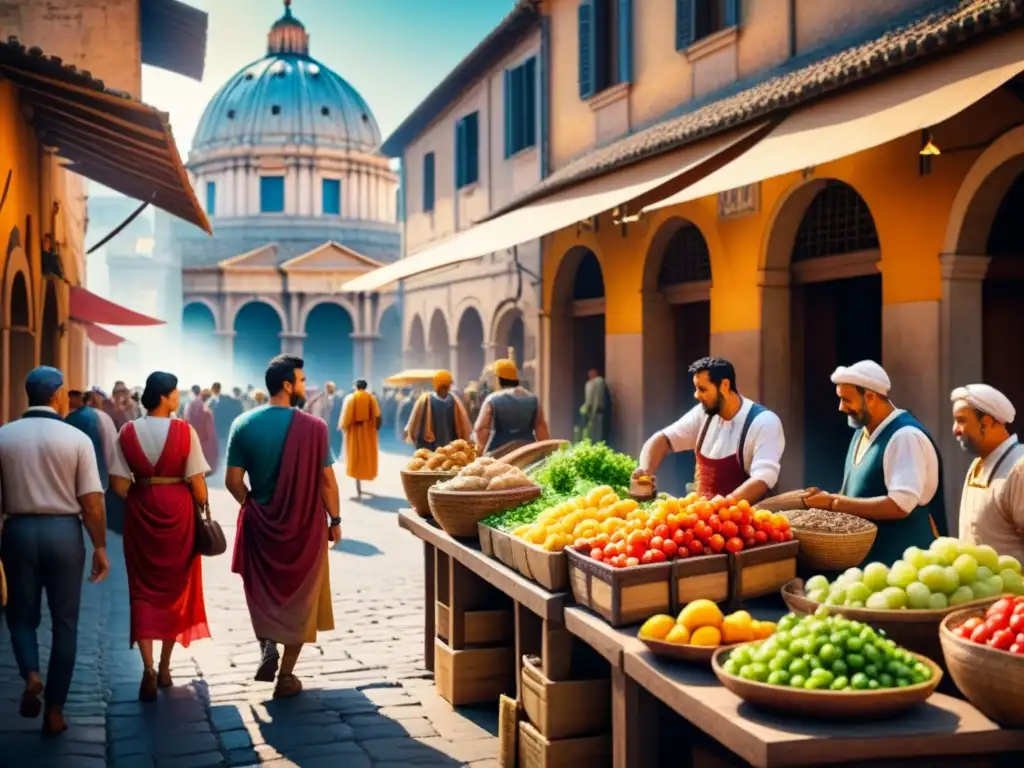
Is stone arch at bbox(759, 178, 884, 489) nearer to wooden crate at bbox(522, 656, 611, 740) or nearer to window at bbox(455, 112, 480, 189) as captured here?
wooden crate at bbox(522, 656, 611, 740)

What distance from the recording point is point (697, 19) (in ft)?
43.6

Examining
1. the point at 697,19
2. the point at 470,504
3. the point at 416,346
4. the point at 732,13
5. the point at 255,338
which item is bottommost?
the point at 470,504

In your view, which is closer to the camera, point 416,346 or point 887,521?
point 887,521

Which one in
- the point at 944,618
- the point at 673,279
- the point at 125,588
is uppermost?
the point at 673,279

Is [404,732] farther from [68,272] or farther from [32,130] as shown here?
[68,272]

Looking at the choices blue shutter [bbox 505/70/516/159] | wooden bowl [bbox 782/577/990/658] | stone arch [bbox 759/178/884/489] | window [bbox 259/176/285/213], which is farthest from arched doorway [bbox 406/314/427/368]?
window [bbox 259/176/285/213]

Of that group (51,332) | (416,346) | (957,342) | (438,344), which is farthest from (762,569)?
(416,346)

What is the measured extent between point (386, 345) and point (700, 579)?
153 ft

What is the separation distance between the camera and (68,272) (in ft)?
56.2

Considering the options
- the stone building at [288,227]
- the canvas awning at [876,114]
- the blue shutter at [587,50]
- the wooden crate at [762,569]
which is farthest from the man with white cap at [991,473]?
the stone building at [288,227]

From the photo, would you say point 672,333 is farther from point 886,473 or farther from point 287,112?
point 287,112

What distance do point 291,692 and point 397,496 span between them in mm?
10415

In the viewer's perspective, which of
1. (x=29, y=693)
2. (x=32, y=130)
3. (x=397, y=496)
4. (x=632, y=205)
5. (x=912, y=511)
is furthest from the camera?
(x=397, y=496)

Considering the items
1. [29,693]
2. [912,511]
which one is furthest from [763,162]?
[29,693]
